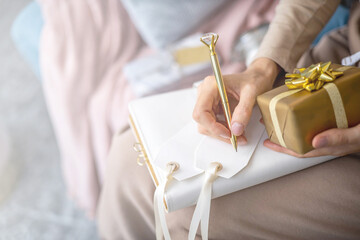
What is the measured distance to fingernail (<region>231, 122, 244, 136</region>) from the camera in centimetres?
54

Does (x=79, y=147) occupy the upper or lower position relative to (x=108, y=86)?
lower

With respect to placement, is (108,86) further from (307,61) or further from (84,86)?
(307,61)

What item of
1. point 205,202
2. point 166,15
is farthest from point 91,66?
point 205,202

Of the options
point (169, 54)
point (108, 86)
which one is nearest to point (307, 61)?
point (169, 54)

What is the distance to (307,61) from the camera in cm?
79

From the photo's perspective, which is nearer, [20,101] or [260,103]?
[260,103]

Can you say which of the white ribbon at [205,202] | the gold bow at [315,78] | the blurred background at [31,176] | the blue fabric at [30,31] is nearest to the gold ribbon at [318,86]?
the gold bow at [315,78]

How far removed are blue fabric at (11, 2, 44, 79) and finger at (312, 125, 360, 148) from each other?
3.76 ft

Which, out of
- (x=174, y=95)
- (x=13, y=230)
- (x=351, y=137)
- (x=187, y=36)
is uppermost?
(x=187, y=36)

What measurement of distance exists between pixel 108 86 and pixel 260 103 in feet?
2.21

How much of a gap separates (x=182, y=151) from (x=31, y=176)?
1028 mm

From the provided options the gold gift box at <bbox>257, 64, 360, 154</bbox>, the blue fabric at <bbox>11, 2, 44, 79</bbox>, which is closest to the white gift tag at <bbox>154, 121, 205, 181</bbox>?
the gold gift box at <bbox>257, 64, 360, 154</bbox>

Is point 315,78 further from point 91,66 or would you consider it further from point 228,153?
point 91,66

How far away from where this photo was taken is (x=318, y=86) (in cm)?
50
